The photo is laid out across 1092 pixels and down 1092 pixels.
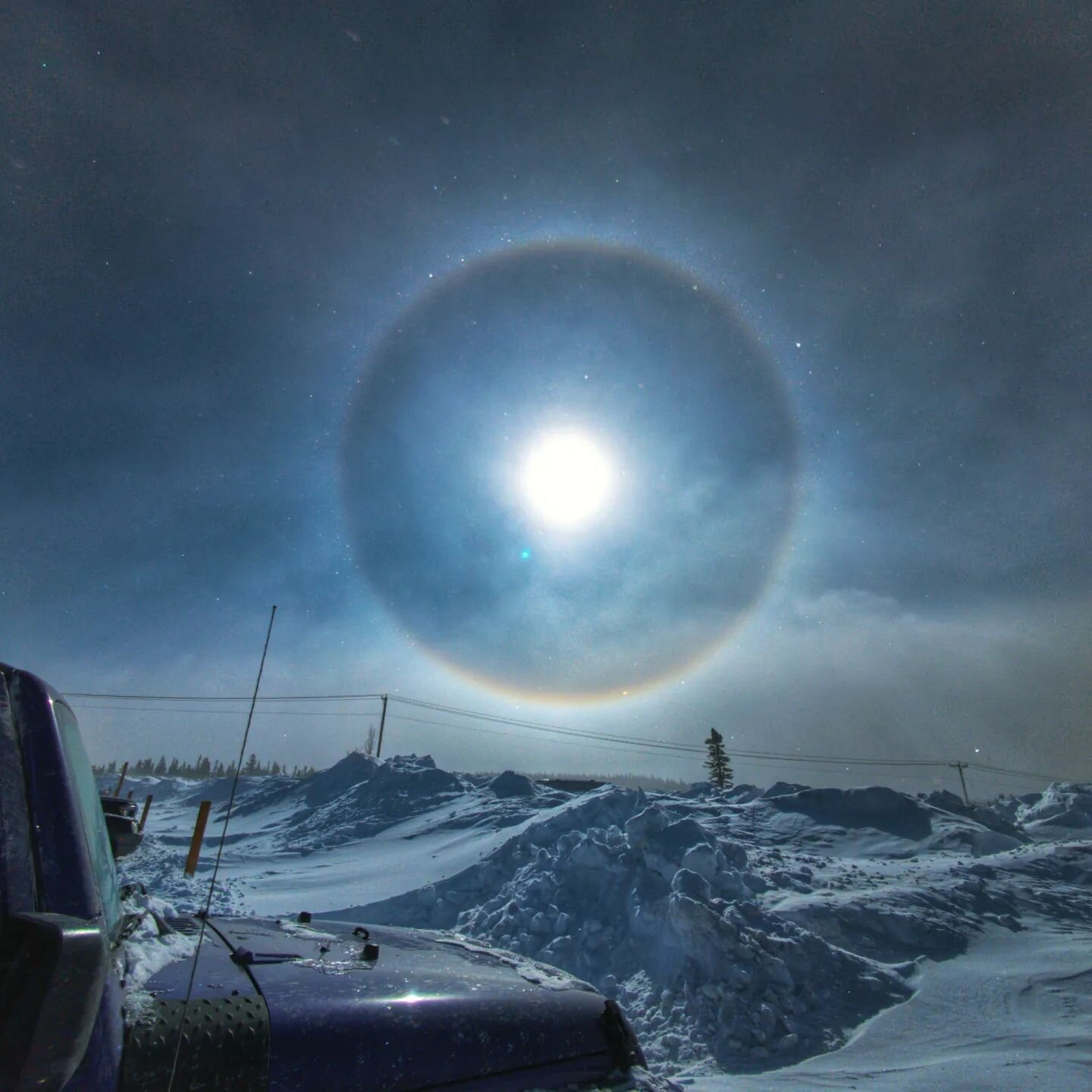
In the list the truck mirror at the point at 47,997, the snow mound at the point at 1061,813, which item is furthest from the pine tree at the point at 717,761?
the truck mirror at the point at 47,997

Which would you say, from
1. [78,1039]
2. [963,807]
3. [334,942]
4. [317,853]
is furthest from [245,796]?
[78,1039]

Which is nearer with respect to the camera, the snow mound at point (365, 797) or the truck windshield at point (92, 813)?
the truck windshield at point (92, 813)

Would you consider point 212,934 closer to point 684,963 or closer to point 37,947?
point 37,947

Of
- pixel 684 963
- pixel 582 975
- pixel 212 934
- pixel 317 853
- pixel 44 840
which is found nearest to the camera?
pixel 44 840

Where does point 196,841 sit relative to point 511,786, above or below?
below

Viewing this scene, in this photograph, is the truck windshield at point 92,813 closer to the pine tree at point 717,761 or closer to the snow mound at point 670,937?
the snow mound at point 670,937

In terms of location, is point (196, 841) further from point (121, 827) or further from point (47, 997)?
point (47, 997)

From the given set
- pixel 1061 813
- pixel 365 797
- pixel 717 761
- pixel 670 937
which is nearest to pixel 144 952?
pixel 670 937
